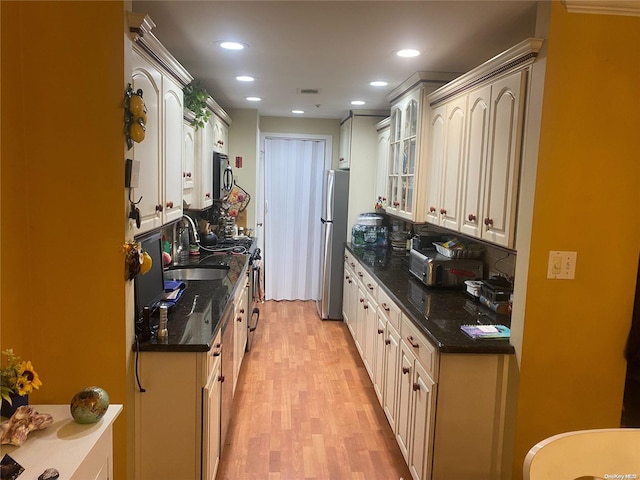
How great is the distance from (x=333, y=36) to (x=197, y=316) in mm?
1610

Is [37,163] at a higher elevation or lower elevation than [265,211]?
higher

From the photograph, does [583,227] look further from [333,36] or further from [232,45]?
[232,45]

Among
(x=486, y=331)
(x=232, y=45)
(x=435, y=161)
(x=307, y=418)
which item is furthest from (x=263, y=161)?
(x=486, y=331)

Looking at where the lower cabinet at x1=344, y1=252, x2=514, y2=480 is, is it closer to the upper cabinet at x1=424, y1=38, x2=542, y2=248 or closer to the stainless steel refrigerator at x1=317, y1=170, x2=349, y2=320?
→ the upper cabinet at x1=424, y1=38, x2=542, y2=248

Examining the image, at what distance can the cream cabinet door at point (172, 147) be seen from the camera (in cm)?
259

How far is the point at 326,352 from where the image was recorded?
15.0 feet

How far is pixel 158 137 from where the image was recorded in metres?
2.44

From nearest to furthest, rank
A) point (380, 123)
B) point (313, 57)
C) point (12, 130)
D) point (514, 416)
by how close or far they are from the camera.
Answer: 1. point (12, 130)
2. point (514, 416)
3. point (313, 57)
4. point (380, 123)

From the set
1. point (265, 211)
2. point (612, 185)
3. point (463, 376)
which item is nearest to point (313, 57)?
point (612, 185)

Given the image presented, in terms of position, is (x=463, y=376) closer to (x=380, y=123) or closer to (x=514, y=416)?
(x=514, y=416)

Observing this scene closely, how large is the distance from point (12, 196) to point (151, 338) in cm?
77

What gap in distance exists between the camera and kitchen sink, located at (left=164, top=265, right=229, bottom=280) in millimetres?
3732

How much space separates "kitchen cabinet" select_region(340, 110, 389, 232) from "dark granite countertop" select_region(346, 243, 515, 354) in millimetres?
1475

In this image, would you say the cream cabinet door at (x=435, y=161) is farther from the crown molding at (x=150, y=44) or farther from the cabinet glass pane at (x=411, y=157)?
the crown molding at (x=150, y=44)
